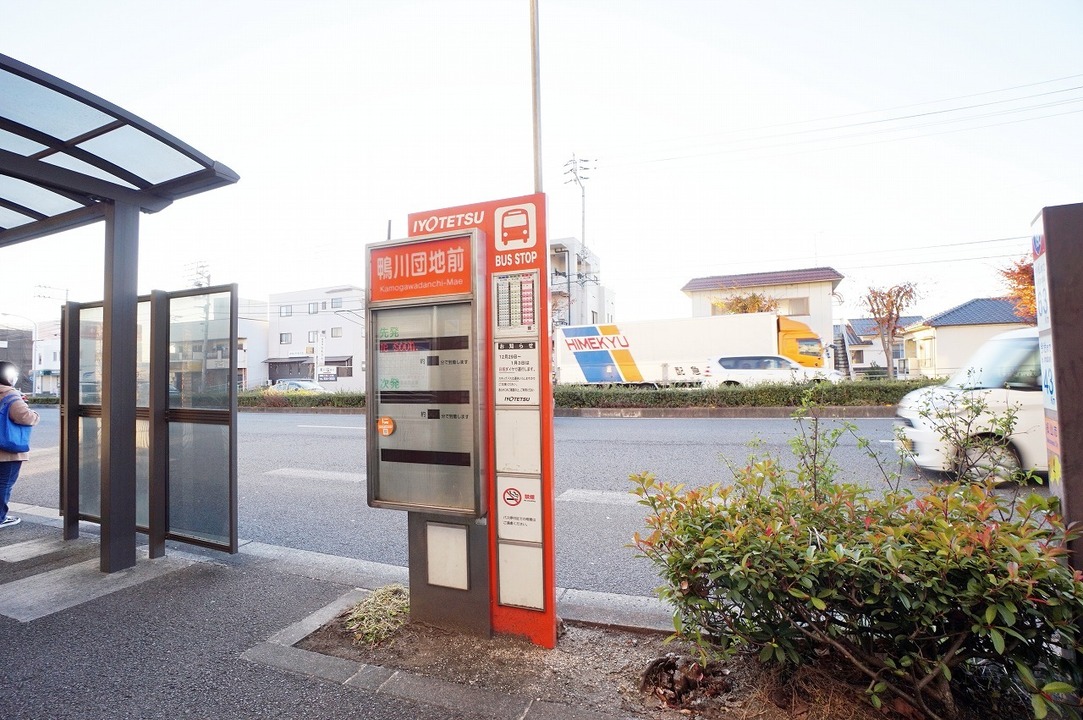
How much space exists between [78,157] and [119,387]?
5.50 ft

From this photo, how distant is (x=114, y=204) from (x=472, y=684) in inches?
168

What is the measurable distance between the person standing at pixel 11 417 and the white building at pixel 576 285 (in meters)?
28.7

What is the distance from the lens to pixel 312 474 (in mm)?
8625

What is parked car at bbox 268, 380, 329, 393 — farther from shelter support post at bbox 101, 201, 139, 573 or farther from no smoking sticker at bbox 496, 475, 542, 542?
no smoking sticker at bbox 496, 475, 542, 542

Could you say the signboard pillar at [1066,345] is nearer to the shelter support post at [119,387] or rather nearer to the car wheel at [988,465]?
the car wheel at [988,465]

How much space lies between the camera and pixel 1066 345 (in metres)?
2.08

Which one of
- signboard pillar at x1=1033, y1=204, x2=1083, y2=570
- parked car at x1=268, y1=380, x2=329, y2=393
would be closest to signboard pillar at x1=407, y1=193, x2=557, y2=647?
signboard pillar at x1=1033, y1=204, x2=1083, y2=570

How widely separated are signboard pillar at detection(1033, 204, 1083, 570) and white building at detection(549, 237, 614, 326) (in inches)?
1230

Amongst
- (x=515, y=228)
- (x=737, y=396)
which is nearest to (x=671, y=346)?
(x=737, y=396)

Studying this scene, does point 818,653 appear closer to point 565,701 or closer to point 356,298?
point 565,701

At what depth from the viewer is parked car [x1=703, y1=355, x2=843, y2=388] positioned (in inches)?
853

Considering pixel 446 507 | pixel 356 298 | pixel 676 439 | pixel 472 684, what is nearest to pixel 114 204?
pixel 446 507

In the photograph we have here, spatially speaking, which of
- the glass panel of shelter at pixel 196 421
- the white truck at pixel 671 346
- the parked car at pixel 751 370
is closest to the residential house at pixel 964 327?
the white truck at pixel 671 346

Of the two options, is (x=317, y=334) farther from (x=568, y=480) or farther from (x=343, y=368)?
(x=568, y=480)
